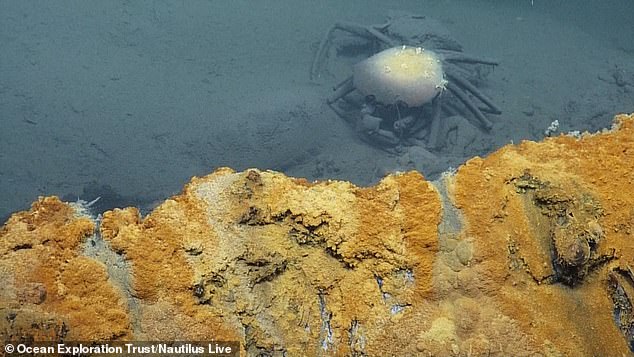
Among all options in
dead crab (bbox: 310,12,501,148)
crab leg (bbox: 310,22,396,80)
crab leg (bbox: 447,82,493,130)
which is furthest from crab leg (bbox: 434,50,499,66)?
crab leg (bbox: 310,22,396,80)

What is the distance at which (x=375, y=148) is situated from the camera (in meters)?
7.66

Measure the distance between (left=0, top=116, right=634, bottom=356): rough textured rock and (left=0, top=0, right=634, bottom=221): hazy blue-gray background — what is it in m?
4.48

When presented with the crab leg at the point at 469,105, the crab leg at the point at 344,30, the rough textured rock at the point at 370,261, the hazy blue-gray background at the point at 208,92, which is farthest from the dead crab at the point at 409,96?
the rough textured rock at the point at 370,261

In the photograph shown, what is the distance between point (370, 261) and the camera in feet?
6.06

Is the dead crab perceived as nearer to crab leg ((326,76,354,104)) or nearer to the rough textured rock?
crab leg ((326,76,354,104))

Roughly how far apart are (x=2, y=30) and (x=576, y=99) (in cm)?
1335

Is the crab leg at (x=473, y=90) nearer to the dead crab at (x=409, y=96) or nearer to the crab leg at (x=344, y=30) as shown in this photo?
the dead crab at (x=409, y=96)

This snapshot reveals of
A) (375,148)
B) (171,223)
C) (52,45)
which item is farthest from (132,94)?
(171,223)

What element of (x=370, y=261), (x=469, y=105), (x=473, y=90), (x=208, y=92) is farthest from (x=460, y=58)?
(x=370, y=261)

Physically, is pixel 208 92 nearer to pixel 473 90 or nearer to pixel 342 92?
pixel 342 92

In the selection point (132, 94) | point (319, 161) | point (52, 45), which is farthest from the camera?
point (52, 45)

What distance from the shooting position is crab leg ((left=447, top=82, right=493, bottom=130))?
811 centimetres

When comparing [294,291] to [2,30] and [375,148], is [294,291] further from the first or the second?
[2,30]

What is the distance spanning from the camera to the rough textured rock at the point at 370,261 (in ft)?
5.60
